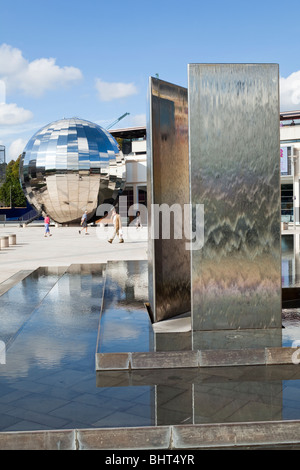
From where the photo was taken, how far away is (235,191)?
5.23 meters

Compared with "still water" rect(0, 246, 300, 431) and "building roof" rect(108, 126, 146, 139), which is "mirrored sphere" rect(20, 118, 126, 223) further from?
"still water" rect(0, 246, 300, 431)

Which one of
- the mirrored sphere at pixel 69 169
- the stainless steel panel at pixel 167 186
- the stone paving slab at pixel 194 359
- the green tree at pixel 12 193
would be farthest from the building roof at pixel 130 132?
the stone paving slab at pixel 194 359

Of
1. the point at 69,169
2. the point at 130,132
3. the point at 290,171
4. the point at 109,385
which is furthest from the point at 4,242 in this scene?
the point at 130,132

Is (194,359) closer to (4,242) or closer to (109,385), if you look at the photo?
(109,385)

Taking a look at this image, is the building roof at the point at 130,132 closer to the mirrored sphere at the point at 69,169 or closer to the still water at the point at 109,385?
the mirrored sphere at the point at 69,169

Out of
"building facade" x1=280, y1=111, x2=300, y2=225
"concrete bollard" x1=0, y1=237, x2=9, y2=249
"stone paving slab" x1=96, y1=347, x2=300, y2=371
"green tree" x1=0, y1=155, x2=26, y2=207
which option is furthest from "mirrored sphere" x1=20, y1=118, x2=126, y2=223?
"green tree" x1=0, y1=155, x2=26, y2=207

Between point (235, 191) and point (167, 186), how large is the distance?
4.08ft

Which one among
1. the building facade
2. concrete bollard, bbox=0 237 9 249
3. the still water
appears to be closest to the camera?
the still water

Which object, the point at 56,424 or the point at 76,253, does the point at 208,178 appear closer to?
the point at 56,424

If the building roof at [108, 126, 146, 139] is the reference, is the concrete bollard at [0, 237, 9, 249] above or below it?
below

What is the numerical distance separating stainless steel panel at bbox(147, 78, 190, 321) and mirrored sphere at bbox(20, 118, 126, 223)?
102ft

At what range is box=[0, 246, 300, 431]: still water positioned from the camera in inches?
134

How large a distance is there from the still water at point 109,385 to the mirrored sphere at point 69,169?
31002 mm
